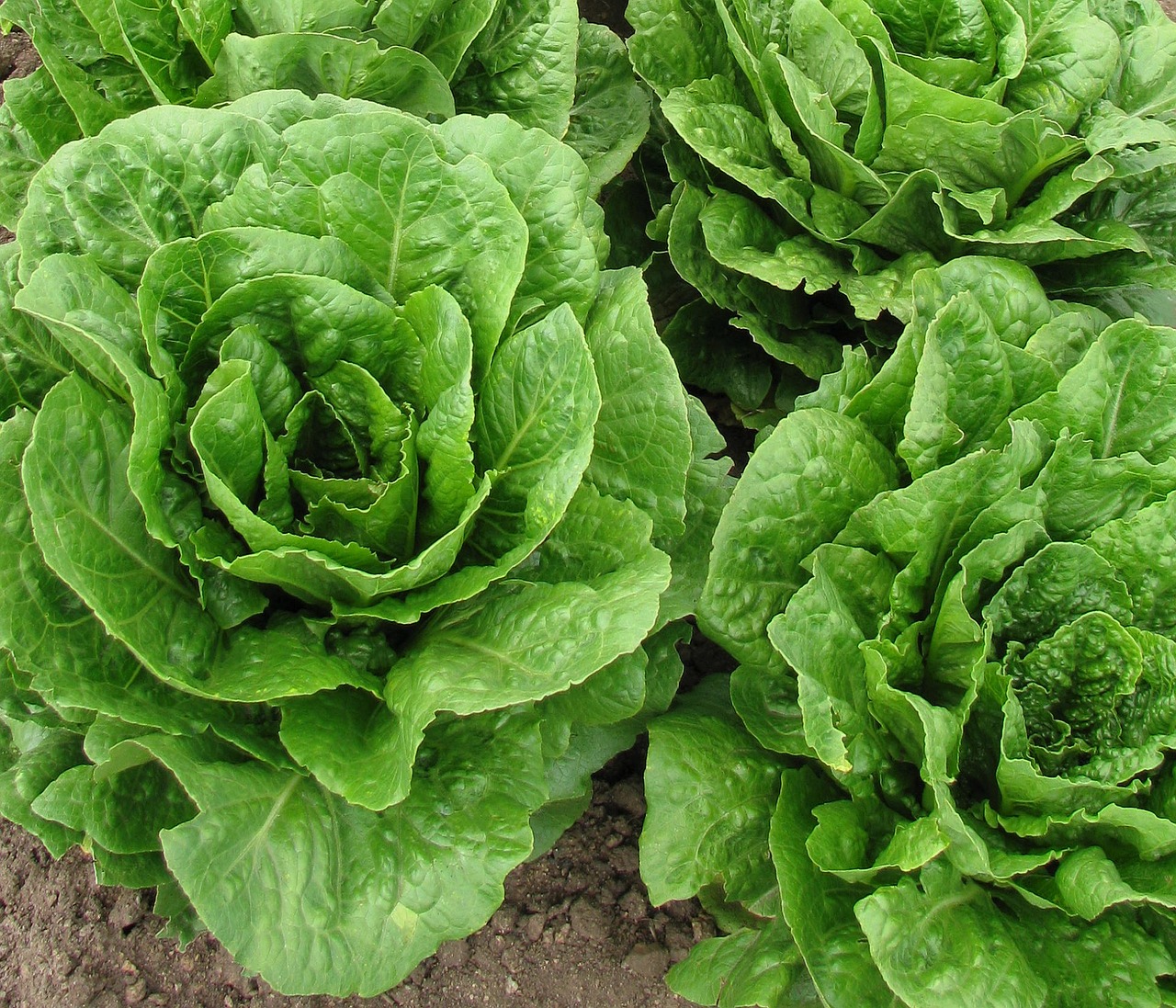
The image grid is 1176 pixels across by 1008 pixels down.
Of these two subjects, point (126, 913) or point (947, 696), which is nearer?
point (947, 696)

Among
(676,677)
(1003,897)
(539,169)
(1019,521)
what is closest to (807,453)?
(1019,521)

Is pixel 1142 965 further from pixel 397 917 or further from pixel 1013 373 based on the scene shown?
pixel 397 917

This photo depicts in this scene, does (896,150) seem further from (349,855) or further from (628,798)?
(349,855)

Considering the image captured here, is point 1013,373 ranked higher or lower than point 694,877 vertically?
higher

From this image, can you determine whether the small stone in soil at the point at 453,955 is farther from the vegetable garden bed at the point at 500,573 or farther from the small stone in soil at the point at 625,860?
the small stone in soil at the point at 625,860

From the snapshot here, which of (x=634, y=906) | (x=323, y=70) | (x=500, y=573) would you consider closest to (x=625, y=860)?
(x=634, y=906)

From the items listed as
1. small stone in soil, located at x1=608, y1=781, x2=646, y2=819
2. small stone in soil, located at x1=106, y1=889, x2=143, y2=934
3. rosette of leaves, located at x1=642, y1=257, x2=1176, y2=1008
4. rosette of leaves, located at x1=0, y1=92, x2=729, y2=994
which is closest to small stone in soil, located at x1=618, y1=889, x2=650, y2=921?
small stone in soil, located at x1=608, y1=781, x2=646, y2=819

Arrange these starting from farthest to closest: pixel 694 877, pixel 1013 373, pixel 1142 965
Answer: pixel 1013 373 → pixel 694 877 → pixel 1142 965

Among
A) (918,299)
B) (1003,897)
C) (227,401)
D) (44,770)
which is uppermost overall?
(227,401)
